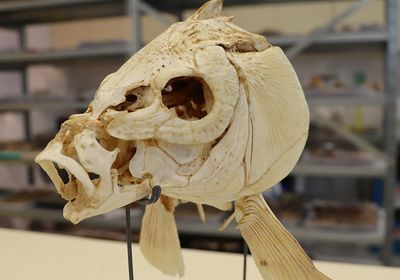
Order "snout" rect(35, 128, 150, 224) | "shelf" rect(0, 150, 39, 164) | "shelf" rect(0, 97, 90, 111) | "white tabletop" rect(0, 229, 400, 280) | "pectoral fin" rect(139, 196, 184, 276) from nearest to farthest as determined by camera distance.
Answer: "snout" rect(35, 128, 150, 224) < "pectoral fin" rect(139, 196, 184, 276) < "white tabletop" rect(0, 229, 400, 280) < "shelf" rect(0, 97, 90, 111) < "shelf" rect(0, 150, 39, 164)

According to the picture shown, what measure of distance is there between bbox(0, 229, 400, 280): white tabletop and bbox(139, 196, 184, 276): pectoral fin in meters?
0.25

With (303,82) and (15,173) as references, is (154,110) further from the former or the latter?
(15,173)

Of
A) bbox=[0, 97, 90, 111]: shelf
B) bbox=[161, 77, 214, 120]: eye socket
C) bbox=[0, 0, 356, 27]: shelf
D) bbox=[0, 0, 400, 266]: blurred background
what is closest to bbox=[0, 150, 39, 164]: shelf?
bbox=[0, 0, 400, 266]: blurred background

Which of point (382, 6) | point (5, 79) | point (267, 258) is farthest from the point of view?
point (5, 79)

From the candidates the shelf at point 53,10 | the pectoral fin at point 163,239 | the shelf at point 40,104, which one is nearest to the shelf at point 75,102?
the shelf at point 40,104

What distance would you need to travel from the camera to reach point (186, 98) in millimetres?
904

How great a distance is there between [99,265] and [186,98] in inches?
27.9

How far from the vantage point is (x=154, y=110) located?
0.79 m

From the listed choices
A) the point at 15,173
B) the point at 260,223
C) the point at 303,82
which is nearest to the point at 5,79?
the point at 15,173

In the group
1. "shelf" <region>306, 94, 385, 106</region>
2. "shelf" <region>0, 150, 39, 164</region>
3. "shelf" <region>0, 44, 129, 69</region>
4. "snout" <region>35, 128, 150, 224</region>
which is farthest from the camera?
"shelf" <region>0, 150, 39, 164</region>

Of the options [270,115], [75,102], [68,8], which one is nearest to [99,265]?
[270,115]

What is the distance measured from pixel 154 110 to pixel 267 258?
355 millimetres

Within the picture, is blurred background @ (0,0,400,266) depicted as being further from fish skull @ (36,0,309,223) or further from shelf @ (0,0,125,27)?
fish skull @ (36,0,309,223)

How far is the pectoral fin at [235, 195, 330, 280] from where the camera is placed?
90 centimetres
